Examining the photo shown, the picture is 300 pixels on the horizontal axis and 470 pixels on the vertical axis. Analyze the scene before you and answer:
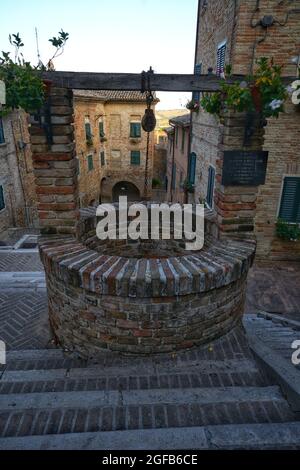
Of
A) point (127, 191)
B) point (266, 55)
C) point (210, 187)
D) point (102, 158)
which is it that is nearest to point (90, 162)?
point (102, 158)

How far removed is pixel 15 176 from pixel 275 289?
42.0 ft

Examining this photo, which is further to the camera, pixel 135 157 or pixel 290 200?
pixel 135 157

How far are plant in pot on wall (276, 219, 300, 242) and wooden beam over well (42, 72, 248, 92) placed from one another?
252 inches

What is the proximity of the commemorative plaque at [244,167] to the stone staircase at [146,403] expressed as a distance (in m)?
2.08

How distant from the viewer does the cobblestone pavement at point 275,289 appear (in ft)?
23.2

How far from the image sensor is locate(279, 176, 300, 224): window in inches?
341

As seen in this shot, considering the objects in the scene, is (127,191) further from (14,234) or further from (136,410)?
(136,410)

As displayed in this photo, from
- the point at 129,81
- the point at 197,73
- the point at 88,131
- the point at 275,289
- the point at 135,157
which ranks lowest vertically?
the point at 275,289

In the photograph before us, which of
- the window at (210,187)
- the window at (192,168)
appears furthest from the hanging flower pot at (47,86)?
the window at (192,168)

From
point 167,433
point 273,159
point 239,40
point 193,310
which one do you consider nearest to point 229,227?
point 193,310

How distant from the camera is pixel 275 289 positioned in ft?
26.2

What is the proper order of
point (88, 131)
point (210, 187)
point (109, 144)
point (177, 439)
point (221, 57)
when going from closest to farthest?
point (177, 439), point (221, 57), point (210, 187), point (88, 131), point (109, 144)

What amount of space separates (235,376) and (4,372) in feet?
9.03

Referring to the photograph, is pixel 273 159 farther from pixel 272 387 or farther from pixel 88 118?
pixel 88 118
